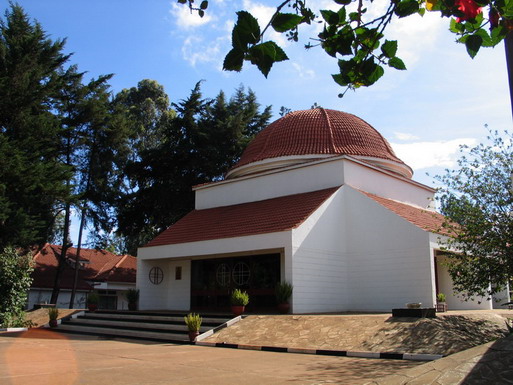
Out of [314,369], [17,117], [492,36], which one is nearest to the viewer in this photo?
[492,36]

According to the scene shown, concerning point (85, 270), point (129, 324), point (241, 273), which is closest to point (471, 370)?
point (129, 324)

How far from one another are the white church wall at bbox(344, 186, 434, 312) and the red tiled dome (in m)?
3.40

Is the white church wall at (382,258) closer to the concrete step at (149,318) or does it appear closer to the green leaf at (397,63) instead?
the concrete step at (149,318)

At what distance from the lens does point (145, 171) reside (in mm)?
30453

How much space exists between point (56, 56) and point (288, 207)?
16.4 metres

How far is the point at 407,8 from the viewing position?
3.02 meters

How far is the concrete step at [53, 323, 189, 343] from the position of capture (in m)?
13.6

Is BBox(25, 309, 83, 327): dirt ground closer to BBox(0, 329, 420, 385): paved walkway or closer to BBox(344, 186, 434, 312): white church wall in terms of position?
BBox(0, 329, 420, 385): paved walkway

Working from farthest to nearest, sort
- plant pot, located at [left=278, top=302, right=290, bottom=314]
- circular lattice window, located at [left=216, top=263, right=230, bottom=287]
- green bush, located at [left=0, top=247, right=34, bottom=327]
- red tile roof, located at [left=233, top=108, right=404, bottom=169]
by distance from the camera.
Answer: red tile roof, located at [left=233, top=108, right=404, bottom=169], circular lattice window, located at [left=216, top=263, right=230, bottom=287], green bush, located at [left=0, top=247, right=34, bottom=327], plant pot, located at [left=278, top=302, right=290, bottom=314]

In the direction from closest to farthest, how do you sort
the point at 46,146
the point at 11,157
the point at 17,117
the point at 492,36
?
the point at 492,36 → the point at 11,157 → the point at 17,117 → the point at 46,146

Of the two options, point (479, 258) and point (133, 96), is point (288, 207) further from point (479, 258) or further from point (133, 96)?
point (133, 96)

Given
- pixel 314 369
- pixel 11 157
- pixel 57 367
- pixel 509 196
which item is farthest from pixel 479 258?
pixel 11 157

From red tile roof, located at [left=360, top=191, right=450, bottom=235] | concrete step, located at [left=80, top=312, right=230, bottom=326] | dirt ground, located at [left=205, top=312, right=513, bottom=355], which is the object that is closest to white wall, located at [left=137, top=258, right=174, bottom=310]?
concrete step, located at [left=80, top=312, right=230, bottom=326]

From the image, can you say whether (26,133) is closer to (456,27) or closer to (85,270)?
(85,270)
